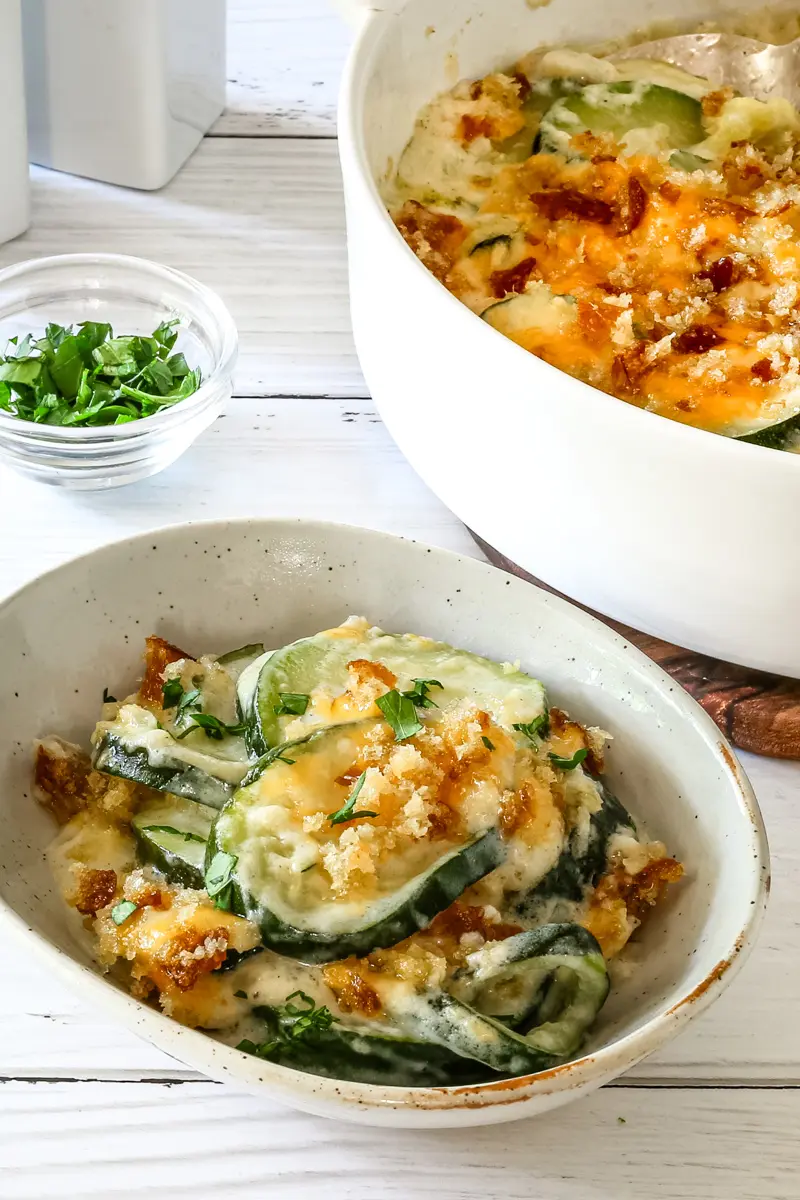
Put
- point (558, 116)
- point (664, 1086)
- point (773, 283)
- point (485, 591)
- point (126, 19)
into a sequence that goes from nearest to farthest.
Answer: point (664, 1086) < point (485, 591) < point (773, 283) < point (558, 116) < point (126, 19)

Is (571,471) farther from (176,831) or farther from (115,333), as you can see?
(115,333)

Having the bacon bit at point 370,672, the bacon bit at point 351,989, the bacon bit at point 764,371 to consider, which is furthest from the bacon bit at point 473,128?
the bacon bit at point 351,989

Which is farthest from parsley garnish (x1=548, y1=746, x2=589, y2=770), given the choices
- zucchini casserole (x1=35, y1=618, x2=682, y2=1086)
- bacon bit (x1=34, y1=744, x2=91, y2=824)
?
bacon bit (x1=34, y1=744, x2=91, y2=824)

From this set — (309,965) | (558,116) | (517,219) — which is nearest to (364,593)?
(309,965)

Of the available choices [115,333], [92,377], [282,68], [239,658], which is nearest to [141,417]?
[92,377]

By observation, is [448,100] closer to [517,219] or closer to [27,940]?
[517,219]
